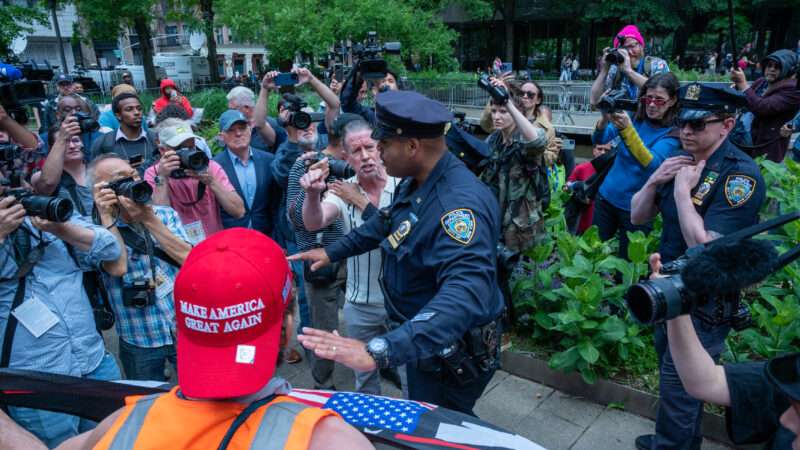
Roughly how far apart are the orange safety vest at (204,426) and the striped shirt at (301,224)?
7.35 feet

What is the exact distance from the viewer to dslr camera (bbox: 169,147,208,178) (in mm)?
3381

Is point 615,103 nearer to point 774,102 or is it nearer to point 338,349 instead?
point 338,349

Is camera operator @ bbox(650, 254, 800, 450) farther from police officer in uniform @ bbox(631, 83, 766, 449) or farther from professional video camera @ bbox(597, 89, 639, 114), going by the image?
professional video camera @ bbox(597, 89, 639, 114)

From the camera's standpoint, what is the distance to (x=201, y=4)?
21125 millimetres

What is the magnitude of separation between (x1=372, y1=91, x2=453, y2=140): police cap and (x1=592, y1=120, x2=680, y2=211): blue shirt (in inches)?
87.9

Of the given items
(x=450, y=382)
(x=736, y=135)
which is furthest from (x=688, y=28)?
(x=450, y=382)

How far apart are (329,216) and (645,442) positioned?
227cm

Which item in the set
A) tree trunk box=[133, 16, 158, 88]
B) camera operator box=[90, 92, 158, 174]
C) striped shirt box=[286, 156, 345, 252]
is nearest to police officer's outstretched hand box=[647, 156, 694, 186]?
striped shirt box=[286, 156, 345, 252]

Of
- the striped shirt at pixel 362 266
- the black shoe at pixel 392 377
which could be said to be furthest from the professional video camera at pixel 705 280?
the black shoe at pixel 392 377

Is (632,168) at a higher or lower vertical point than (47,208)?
lower

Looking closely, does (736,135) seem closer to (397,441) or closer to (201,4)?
(397,441)

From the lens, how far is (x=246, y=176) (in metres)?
4.39

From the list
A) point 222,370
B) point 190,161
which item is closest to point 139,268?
point 190,161

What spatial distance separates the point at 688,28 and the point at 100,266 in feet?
108
